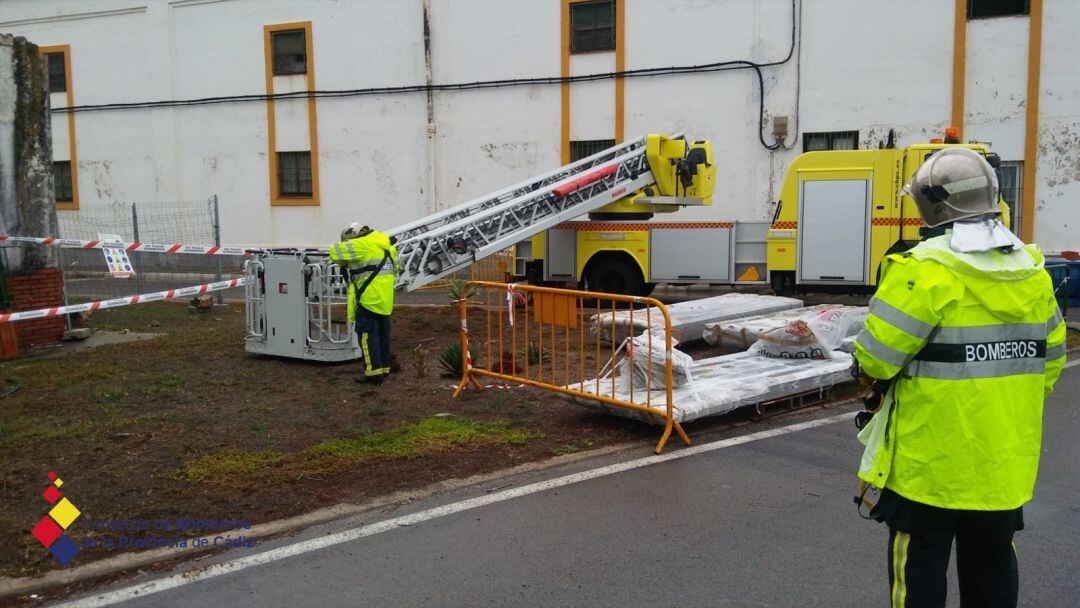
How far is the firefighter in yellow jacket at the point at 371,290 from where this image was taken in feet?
28.9

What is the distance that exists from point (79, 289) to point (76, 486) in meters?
11.7

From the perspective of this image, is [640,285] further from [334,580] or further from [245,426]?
[334,580]

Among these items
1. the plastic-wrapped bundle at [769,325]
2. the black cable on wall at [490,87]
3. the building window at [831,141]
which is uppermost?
the black cable on wall at [490,87]

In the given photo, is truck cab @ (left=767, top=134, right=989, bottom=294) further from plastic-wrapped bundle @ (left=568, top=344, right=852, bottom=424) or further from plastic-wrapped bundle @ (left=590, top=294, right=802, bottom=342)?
plastic-wrapped bundle @ (left=568, top=344, right=852, bottom=424)

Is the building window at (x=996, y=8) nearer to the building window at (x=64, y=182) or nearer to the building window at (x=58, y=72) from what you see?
the building window at (x=58, y=72)

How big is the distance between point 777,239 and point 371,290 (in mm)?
7806

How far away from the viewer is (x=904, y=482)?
294 centimetres

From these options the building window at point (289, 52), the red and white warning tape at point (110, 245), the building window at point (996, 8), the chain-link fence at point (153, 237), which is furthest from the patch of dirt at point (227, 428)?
the building window at point (289, 52)

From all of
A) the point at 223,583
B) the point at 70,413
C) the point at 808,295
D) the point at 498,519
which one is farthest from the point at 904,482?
the point at 808,295

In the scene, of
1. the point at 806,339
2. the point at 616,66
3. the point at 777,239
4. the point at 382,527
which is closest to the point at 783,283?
the point at 777,239

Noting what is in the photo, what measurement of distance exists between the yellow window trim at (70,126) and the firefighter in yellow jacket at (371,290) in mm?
19440

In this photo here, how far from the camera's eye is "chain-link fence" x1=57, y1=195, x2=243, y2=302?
1834cm

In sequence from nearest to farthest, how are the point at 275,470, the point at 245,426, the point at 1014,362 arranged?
the point at 1014,362 < the point at 275,470 < the point at 245,426

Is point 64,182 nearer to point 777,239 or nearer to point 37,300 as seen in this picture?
point 37,300
